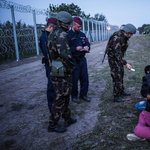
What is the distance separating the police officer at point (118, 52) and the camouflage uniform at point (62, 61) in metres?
1.47

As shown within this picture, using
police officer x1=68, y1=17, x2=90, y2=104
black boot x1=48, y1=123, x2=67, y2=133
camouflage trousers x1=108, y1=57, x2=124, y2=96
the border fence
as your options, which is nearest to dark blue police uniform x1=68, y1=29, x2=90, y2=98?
police officer x1=68, y1=17, x2=90, y2=104

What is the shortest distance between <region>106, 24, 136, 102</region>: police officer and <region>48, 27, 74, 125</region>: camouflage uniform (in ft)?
4.83

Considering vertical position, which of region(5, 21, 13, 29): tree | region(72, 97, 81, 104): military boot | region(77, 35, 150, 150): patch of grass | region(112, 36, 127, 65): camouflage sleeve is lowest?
region(77, 35, 150, 150): patch of grass

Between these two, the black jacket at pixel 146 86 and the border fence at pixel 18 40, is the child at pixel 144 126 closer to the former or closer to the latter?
the black jacket at pixel 146 86

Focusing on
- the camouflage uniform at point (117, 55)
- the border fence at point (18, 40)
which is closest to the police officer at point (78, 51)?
the camouflage uniform at point (117, 55)

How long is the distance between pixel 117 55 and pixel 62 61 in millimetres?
1568

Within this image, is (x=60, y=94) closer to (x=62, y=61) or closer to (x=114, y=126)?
(x=62, y=61)

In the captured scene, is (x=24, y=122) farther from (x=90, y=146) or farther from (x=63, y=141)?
(x=90, y=146)

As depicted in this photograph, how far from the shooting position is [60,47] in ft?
8.03

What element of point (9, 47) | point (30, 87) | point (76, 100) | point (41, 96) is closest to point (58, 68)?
point (76, 100)

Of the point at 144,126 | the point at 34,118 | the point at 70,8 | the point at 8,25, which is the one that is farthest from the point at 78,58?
the point at 70,8

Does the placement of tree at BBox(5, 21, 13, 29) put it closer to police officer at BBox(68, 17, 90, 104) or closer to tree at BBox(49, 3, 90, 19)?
police officer at BBox(68, 17, 90, 104)

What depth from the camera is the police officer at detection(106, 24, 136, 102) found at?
362cm

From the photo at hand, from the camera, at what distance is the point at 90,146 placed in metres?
2.52
